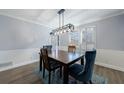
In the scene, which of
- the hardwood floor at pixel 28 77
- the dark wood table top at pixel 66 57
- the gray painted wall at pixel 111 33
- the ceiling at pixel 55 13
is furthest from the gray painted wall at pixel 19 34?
the gray painted wall at pixel 111 33

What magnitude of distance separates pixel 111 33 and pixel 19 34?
12.9 ft

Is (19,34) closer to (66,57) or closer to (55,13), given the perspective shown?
(55,13)

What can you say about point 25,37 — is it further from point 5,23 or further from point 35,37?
point 5,23

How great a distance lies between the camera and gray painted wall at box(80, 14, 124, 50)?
2.86 metres

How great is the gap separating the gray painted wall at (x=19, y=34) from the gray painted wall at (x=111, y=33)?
302 centimetres

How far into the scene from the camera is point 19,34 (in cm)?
335

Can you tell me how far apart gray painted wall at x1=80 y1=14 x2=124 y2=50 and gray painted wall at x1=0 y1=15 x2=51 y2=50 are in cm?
302

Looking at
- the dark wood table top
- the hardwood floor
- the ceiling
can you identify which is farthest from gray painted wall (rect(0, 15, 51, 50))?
the dark wood table top

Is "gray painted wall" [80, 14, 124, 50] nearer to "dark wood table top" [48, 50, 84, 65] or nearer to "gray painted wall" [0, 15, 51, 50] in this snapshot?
"dark wood table top" [48, 50, 84, 65]

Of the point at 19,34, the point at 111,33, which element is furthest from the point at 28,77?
the point at 111,33

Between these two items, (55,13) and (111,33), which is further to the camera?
(111,33)
